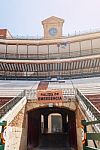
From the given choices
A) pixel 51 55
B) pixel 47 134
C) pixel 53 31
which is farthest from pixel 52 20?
pixel 47 134

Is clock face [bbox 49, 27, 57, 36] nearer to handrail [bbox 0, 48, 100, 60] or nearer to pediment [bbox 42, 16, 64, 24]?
pediment [bbox 42, 16, 64, 24]

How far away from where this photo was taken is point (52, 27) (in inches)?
1417

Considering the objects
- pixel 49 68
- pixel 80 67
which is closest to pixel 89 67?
pixel 80 67

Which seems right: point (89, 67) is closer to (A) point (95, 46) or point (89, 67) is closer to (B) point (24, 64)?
(A) point (95, 46)

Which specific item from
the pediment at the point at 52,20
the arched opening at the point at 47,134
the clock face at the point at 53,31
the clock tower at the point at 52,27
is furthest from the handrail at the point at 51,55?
the arched opening at the point at 47,134

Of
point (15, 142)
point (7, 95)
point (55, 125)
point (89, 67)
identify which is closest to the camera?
point (15, 142)

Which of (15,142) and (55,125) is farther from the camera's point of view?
(55,125)

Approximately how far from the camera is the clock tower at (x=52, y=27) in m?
35.6

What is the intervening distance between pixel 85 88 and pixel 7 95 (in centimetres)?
774

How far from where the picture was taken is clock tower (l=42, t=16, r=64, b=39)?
117ft

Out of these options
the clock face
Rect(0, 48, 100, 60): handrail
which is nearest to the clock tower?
the clock face

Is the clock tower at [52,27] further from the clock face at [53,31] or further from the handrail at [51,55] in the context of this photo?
the handrail at [51,55]

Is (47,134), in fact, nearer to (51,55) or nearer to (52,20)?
(51,55)

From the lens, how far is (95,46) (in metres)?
30.6
